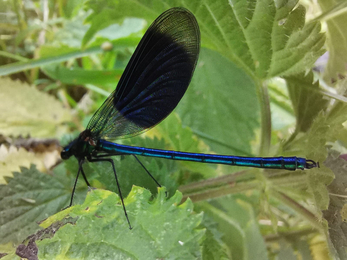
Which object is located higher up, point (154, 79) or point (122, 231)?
point (154, 79)

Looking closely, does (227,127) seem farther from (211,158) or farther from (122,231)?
(122,231)

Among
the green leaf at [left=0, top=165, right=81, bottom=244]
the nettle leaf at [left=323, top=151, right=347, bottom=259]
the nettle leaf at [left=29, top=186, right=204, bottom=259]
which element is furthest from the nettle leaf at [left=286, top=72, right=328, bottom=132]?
the green leaf at [left=0, top=165, right=81, bottom=244]

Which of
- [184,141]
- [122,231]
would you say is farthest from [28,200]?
[184,141]

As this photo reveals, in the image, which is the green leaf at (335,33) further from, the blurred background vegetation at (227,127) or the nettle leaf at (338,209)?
the nettle leaf at (338,209)

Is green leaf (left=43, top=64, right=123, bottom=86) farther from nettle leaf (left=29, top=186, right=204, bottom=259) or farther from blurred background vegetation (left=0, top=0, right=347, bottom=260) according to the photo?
nettle leaf (left=29, top=186, right=204, bottom=259)

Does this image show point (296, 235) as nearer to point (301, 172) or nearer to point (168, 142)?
point (301, 172)

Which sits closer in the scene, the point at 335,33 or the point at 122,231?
the point at 122,231
